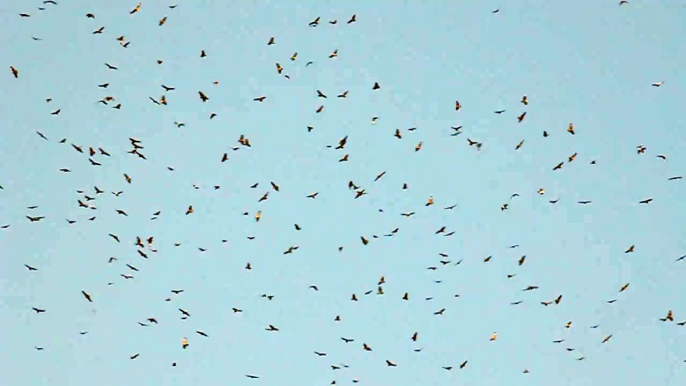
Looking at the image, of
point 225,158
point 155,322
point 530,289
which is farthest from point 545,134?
point 155,322

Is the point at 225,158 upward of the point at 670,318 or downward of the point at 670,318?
upward

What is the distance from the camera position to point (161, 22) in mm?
53031

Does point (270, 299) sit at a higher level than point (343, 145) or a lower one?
lower

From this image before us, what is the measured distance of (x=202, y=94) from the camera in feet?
176

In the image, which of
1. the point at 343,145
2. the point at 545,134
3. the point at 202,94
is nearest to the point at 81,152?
the point at 202,94

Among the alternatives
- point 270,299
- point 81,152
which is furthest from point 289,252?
point 81,152

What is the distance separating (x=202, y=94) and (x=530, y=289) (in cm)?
1013

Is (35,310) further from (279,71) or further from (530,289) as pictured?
(530,289)

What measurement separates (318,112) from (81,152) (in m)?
6.21

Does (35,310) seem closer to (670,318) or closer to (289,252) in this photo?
(289,252)

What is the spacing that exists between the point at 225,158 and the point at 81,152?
12.2 ft

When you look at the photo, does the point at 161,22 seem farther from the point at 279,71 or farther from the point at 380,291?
the point at 380,291

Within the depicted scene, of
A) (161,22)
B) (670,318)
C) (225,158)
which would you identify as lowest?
(670,318)

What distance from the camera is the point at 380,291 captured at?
5531cm
